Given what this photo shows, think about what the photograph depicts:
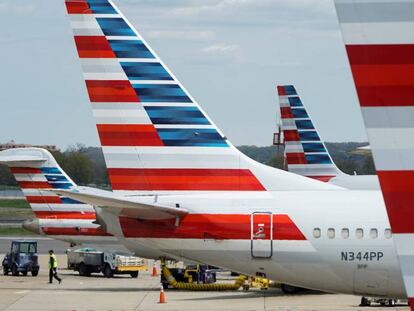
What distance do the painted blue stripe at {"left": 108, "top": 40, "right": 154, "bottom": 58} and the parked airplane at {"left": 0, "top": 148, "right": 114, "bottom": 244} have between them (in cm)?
2424

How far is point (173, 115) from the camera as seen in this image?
20578 mm

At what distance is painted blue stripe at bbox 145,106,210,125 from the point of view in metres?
20.5

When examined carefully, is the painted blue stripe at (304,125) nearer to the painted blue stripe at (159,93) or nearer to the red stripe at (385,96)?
the painted blue stripe at (159,93)

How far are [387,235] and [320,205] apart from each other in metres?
1.27

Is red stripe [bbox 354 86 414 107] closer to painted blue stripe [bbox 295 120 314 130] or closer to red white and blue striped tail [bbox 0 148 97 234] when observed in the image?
red white and blue striped tail [bbox 0 148 97 234]

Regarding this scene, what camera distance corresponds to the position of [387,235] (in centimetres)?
1898

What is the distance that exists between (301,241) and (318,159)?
3202cm

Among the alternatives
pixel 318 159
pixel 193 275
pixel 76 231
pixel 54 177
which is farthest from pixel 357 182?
pixel 54 177

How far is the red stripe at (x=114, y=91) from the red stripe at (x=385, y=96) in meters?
14.7

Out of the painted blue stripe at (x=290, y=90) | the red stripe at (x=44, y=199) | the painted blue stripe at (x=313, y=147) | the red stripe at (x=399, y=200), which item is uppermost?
the painted blue stripe at (x=290, y=90)

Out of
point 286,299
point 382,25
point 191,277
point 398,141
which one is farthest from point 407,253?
point 191,277

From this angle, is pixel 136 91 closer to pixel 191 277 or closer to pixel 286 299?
pixel 286 299

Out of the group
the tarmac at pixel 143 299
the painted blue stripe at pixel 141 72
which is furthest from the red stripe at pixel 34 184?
the painted blue stripe at pixel 141 72

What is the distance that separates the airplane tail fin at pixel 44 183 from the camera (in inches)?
1826
